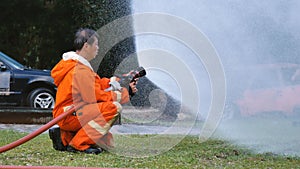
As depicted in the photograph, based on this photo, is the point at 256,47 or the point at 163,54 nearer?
the point at 256,47

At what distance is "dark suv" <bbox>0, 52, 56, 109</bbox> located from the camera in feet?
42.2

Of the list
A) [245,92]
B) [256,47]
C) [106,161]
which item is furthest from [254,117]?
[106,161]

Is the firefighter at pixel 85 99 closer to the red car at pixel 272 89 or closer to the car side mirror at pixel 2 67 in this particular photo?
the red car at pixel 272 89

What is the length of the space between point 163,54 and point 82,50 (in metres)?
1.72

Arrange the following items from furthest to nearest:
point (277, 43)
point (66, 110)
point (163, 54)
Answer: point (163, 54)
point (277, 43)
point (66, 110)

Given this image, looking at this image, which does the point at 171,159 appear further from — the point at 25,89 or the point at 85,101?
the point at 25,89

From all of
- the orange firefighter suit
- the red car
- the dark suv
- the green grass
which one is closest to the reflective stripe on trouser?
the orange firefighter suit

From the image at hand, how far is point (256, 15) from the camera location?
6758 mm

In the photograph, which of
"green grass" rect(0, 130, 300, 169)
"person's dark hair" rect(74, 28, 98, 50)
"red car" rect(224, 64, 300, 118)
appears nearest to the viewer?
"green grass" rect(0, 130, 300, 169)

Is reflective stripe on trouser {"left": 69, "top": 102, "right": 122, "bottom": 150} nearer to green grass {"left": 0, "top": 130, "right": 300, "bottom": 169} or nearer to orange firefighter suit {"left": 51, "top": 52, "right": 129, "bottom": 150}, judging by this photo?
orange firefighter suit {"left": 51, "top": 52, "right": 129, "bottom": 150}

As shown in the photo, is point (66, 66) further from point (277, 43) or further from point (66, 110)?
point (277, 43)

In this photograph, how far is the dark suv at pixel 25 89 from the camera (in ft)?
42.2

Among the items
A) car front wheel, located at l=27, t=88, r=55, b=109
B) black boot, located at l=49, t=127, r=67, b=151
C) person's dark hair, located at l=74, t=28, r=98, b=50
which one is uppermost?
car front wheel, located at l=27, t=88, r=55, b=109

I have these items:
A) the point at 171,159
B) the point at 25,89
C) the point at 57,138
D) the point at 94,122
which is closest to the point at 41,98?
the point at 25,89
